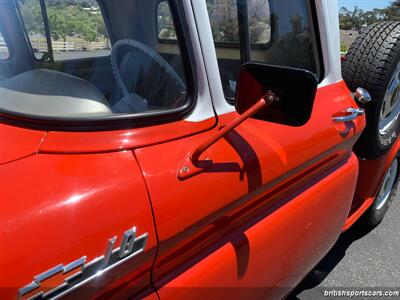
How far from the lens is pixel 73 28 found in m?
1.70

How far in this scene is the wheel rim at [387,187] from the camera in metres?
3.47

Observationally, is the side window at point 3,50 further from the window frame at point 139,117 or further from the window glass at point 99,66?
the window frame at point 139,117

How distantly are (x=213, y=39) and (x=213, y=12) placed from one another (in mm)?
136

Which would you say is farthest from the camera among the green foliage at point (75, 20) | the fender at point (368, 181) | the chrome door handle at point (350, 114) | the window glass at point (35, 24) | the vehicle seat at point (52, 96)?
the fender at point (368, 181)

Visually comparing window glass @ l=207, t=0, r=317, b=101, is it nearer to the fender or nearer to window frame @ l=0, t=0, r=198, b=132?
window frame @ l=0, t=0, r=198, b=132

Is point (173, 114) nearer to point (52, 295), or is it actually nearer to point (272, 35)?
point (52, 295)

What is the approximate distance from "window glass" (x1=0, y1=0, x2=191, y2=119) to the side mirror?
198mm

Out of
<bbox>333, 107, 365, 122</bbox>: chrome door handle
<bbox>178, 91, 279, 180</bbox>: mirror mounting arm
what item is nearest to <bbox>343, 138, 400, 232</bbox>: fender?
<bbox>333, 107, 365, 122</bbox>: chrome door handle

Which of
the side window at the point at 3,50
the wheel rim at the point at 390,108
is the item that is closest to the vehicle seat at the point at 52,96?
the side window at the point at 3,50

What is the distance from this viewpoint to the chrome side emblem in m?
0.95

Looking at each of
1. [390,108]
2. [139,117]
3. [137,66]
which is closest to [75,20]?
[137,66]

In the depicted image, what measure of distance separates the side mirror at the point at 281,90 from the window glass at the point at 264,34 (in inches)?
7.7

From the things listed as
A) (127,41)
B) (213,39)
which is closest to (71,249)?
(213,39)

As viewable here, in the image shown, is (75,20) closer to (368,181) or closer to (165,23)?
(165,23)
